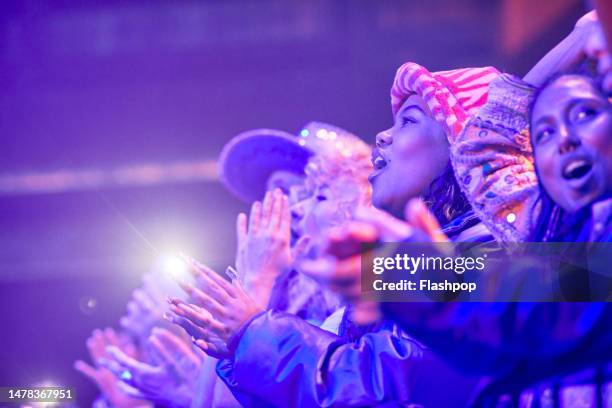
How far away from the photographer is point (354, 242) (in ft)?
2.95

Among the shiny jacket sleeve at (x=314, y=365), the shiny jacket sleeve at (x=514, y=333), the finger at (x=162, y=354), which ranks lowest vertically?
the shiny jacket sleeve at (x=514, y=333)

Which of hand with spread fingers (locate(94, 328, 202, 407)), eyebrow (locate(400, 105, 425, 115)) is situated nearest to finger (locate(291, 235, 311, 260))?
hand with spread fingers (locate(94, 328, 202, 407))

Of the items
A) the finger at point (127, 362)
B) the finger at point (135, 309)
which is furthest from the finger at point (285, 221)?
the finger at point (135, 309)

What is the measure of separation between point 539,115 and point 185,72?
2.43m

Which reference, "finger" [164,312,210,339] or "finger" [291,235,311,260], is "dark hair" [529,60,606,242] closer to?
"finger" [164,312,210,339]

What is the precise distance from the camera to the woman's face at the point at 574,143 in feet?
3.43

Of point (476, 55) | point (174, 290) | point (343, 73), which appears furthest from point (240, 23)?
point (174, 290)

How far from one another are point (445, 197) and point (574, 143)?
0.39m

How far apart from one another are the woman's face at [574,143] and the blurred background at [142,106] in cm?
156

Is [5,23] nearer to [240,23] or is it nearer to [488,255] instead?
[240,23]

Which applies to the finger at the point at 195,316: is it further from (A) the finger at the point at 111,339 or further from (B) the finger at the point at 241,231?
(A) the finger at the point at 111,339

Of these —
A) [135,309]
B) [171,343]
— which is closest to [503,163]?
[171,343]

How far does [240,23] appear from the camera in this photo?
3264 millimetres

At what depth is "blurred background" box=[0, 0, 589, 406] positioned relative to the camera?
2.88 metres
